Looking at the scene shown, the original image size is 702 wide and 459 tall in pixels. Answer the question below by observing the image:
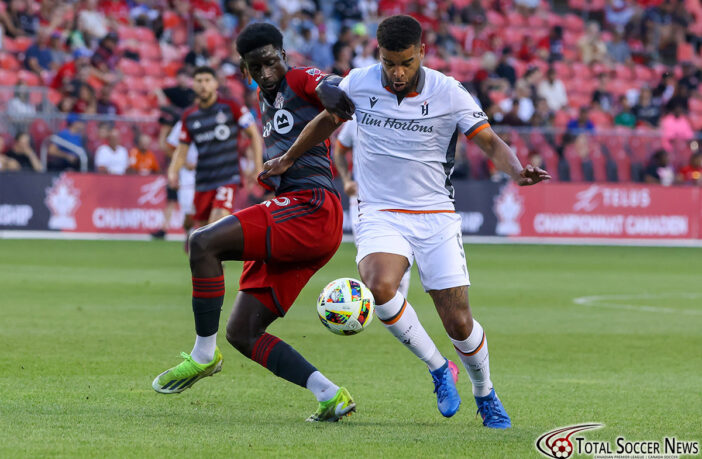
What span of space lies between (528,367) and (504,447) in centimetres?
319

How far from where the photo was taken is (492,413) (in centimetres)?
637

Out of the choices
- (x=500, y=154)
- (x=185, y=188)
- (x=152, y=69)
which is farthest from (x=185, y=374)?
(x=152, y=69)

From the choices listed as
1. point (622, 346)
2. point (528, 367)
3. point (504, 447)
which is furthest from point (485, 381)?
point (622, 346)

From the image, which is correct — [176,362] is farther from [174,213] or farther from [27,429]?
[174,213]

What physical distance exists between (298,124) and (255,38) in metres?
0.53

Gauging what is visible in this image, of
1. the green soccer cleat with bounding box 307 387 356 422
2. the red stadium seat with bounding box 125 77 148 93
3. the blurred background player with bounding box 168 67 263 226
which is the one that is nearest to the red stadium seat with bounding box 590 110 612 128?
the red stadium seat with bounding box 125 77 148 93

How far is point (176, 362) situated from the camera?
27.8 feet

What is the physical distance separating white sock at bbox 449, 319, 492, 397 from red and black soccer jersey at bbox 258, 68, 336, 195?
115cm

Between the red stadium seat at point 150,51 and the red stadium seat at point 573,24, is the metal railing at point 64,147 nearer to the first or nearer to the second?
the red stadium seat at point 150,51

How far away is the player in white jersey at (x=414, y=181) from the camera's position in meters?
6.39

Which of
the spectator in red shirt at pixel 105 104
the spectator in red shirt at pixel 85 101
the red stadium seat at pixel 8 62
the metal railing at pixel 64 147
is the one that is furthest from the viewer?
the red stadium seat at pixel 8 62

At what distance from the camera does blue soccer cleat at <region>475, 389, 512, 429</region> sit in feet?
20.7

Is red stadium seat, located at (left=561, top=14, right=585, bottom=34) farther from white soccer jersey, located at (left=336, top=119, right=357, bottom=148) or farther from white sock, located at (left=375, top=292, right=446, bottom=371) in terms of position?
white sock, located at (left=375, top=292, right=446, bottom=371)

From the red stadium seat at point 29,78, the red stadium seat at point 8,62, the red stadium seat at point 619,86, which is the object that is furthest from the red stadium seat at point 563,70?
the red stadium seat at point 8,62
